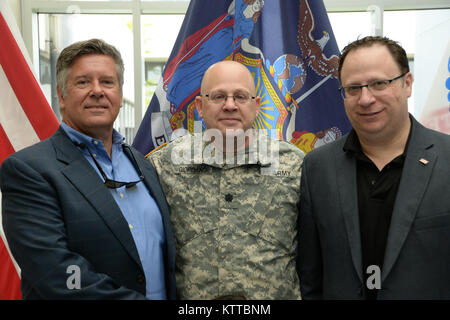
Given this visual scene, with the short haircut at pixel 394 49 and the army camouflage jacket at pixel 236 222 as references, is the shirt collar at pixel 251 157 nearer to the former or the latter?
the army camouflage jacket at pixel 236 222

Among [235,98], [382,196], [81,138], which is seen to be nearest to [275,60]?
[235,98]

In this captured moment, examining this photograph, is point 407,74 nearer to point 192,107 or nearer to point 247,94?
point 247,94

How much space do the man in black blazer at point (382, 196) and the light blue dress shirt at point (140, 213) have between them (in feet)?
2.25

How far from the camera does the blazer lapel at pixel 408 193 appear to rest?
1553mm

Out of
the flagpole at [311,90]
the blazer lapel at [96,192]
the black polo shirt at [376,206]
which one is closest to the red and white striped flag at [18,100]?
the blazer lapel at [96,192]

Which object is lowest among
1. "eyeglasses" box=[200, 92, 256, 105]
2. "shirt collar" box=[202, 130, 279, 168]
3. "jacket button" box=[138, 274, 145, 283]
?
"jacket button" box=[138, 274, 145, 283]

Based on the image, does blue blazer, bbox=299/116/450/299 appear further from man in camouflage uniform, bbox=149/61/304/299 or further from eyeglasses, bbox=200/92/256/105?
eyeglasses, bbox=200/92/256/105

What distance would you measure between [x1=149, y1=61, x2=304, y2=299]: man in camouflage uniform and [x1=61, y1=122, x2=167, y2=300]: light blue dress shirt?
139mm

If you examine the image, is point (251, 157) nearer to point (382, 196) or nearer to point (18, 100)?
point (382, 196)

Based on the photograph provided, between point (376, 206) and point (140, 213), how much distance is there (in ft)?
3.13

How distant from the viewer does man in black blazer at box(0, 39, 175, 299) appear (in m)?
1.43

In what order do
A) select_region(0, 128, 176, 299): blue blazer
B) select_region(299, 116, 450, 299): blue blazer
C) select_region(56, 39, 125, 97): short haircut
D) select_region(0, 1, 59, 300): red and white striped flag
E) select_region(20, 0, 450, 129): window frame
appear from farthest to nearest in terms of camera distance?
select_region(20, 0, 450, 129): window frame → select_region(0, 1, 59, 300): red and white striped flag → select_region(56, 39, 125, 97): short haircut → select_region(299, 116, 450, 299): blue blazer → select_region(0, 128, 176, 299): blue blazer

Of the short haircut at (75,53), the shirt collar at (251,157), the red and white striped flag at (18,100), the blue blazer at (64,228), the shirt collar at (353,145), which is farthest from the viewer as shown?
the red and white striped flag at (18,100)

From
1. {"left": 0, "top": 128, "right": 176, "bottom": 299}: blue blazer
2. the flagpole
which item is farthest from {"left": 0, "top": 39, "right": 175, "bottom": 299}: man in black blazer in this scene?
the flagpole
